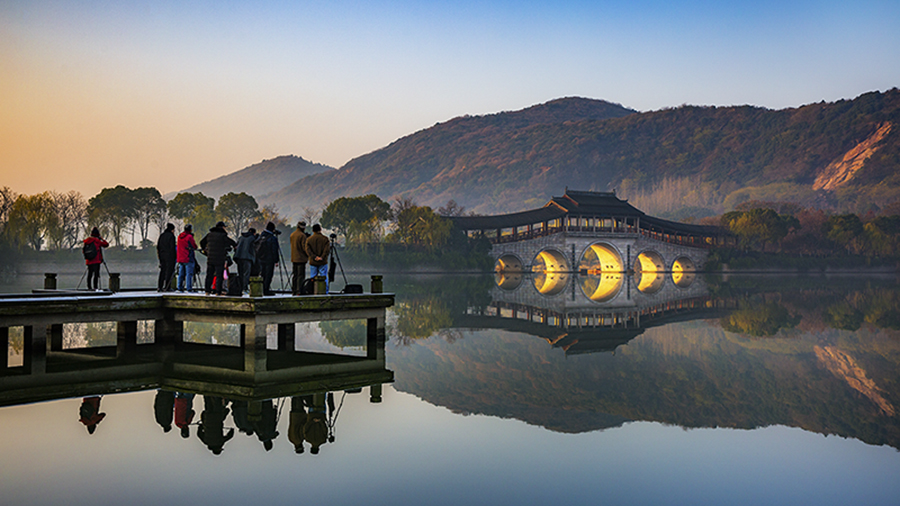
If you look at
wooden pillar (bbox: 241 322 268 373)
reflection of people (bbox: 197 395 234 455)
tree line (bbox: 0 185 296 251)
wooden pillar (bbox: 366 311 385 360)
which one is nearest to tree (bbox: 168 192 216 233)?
tree line (bbox: 0 185 296 251)

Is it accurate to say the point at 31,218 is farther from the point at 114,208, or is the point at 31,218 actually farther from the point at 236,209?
the point at 236,209

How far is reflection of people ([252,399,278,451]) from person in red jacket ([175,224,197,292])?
6.25 metres

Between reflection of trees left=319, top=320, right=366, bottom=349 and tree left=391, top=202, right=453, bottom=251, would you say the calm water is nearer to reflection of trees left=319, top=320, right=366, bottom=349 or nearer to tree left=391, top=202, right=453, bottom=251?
reflection of trees left=319, top=320, right=366, bottom=349

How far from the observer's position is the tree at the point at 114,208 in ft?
246

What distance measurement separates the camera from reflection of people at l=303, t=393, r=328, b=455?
8.82 meters

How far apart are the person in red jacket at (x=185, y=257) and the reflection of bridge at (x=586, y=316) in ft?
30.0

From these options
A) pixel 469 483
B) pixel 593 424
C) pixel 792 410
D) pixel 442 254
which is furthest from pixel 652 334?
pixel 442 254

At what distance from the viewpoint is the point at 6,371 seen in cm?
1294

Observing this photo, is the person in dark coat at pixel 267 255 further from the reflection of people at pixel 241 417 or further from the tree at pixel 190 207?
the tree at pixel 190 207

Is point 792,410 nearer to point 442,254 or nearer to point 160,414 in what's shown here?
point 160,414

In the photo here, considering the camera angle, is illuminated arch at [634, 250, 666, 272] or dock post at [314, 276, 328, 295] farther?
illuminated arch at [634, 250, 666, 272]

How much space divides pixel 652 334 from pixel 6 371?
1705 centimetres

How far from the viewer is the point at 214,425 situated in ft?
31.0

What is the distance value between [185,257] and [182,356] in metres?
2.38
